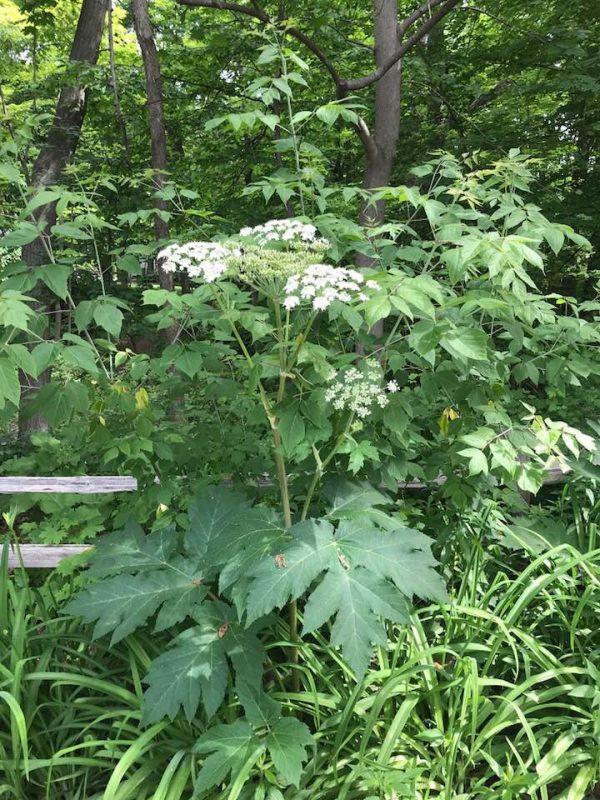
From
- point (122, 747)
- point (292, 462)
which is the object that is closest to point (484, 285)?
point (292, 462)

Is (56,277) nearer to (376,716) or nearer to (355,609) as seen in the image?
(355,609)

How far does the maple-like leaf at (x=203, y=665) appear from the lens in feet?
5.03

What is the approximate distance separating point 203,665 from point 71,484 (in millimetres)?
1889

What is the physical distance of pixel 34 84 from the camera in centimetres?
485

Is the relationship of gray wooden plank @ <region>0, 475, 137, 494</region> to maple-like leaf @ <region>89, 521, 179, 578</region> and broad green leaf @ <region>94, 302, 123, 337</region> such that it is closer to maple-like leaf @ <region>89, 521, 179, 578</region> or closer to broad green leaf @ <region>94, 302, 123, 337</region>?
maple-like leaf @ <region>89, 521, 179, 578</region>

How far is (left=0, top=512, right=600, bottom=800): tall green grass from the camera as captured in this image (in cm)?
169

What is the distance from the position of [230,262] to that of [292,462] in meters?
0.93

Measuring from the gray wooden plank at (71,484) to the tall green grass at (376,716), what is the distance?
2.85ft

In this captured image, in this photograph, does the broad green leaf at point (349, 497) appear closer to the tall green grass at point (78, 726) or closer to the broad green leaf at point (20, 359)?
the tall green grass at point (78, 726)

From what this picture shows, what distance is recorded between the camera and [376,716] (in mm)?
1683

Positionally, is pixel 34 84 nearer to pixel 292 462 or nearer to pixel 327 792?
pixel 292 462

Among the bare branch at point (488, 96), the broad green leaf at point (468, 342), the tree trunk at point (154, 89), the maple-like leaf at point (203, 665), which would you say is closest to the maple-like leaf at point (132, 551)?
the maple-like leaf at point (203, 665)

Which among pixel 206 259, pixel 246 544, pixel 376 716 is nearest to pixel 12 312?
pixel 206 259

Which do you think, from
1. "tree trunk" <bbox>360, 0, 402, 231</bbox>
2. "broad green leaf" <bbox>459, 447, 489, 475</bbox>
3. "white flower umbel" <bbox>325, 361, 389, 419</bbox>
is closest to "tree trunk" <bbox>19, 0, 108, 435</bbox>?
"tree trunk" <bbox>360, 0, 402, 231</bbox>
